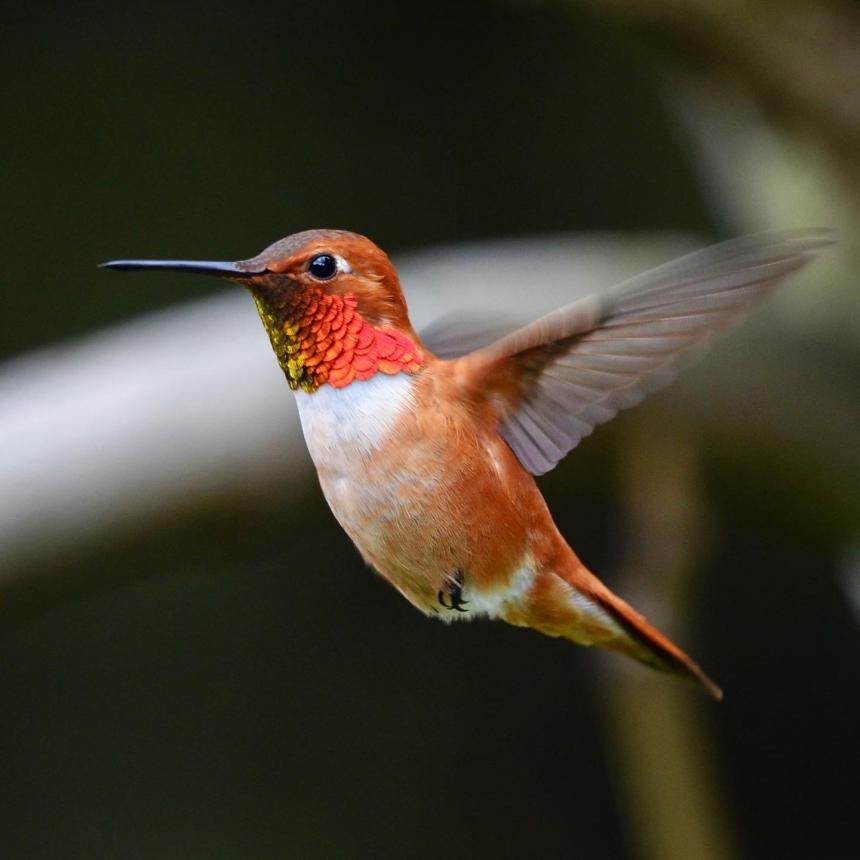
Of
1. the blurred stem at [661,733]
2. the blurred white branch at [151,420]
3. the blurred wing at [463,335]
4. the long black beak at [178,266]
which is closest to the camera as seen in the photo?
the long black beak at [178,266]

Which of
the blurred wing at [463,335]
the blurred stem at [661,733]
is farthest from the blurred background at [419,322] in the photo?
the blurred wing at [463,335]

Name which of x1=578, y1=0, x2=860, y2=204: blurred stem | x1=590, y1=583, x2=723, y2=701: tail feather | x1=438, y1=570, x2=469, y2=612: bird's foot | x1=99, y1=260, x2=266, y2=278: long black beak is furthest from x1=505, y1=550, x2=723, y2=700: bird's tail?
x1=578, y1=0, x2=860, y2=204: blurred stem

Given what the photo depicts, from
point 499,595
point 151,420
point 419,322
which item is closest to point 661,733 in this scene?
point 419,322

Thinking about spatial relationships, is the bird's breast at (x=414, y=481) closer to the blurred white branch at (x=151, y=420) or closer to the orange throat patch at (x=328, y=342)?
the orange throat patch at (x=328, y=342)

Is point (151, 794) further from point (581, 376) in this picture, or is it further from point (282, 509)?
point (581, 376)

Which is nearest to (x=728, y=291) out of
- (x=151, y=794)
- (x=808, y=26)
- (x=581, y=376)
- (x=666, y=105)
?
(x=581, y=376)

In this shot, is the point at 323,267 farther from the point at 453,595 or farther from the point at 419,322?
the point at 419,322
